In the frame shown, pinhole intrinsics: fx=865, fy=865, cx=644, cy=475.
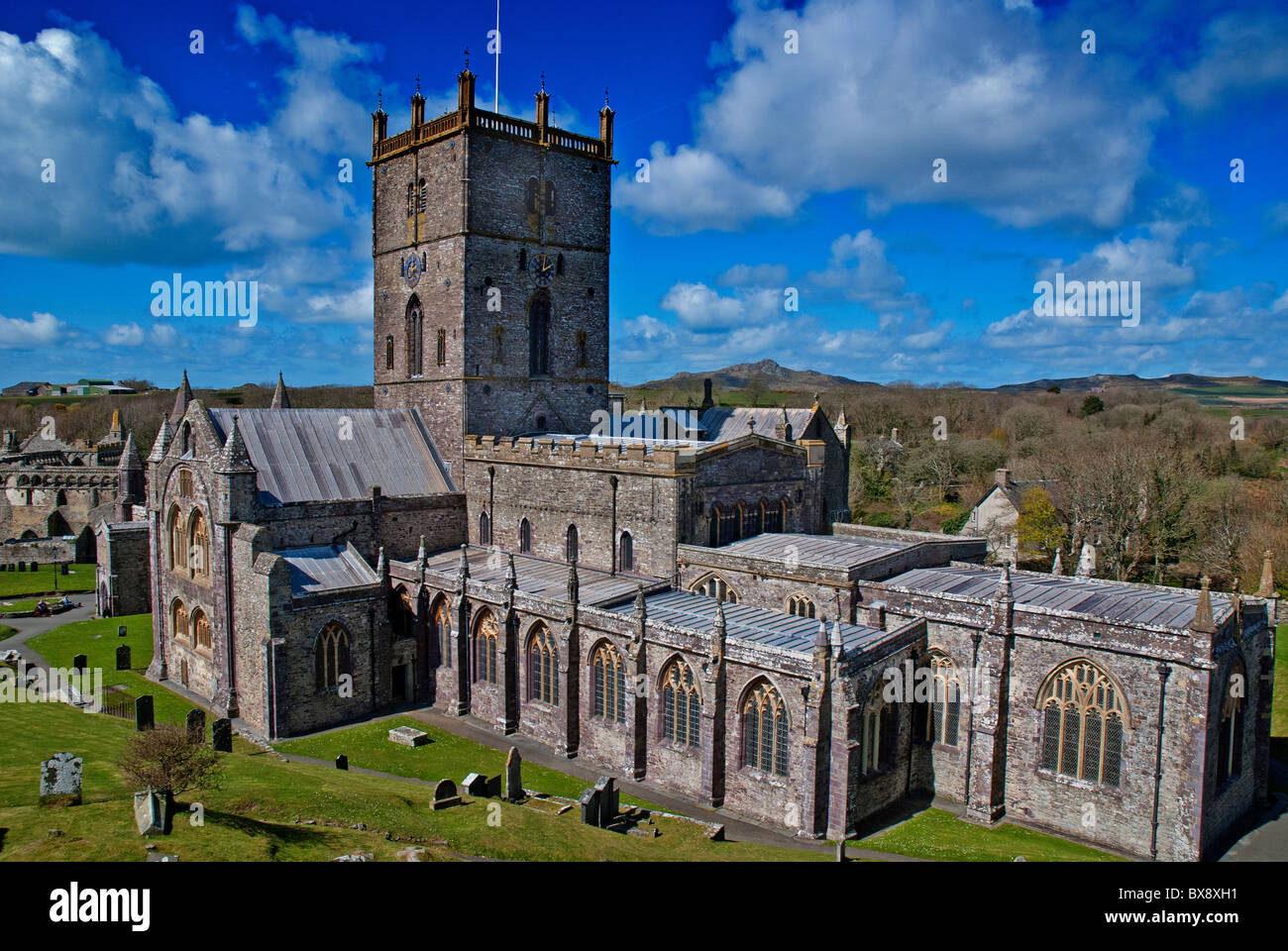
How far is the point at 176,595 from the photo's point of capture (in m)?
35.9

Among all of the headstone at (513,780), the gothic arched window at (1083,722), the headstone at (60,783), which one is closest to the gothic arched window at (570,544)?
the headstone at (513,780)

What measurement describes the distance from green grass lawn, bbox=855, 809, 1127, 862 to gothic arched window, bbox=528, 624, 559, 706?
451 inches

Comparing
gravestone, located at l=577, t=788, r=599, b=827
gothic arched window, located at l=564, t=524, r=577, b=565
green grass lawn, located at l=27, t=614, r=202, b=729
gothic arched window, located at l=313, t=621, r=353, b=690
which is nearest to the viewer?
gravestone, located at l=577, t=788, r=599, b=827

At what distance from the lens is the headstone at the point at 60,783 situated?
18.3 m

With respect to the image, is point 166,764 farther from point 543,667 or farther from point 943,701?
point 943,701

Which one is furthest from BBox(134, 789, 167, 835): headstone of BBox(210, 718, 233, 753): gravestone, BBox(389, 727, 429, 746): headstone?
BBox(389, 727, 429, 746): headstone

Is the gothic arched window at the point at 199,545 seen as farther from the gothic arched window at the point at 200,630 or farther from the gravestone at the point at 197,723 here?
the gravestone at the point at 197,723

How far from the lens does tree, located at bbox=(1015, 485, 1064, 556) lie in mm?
54250

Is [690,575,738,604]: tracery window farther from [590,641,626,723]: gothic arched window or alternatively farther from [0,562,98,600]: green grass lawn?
[0,562,98,600]: green grass lawn

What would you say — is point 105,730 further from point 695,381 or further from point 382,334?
point 695,381

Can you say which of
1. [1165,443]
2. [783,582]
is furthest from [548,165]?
[1165,443]

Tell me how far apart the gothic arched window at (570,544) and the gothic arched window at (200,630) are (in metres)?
14.2

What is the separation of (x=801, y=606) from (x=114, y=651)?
32.9m
